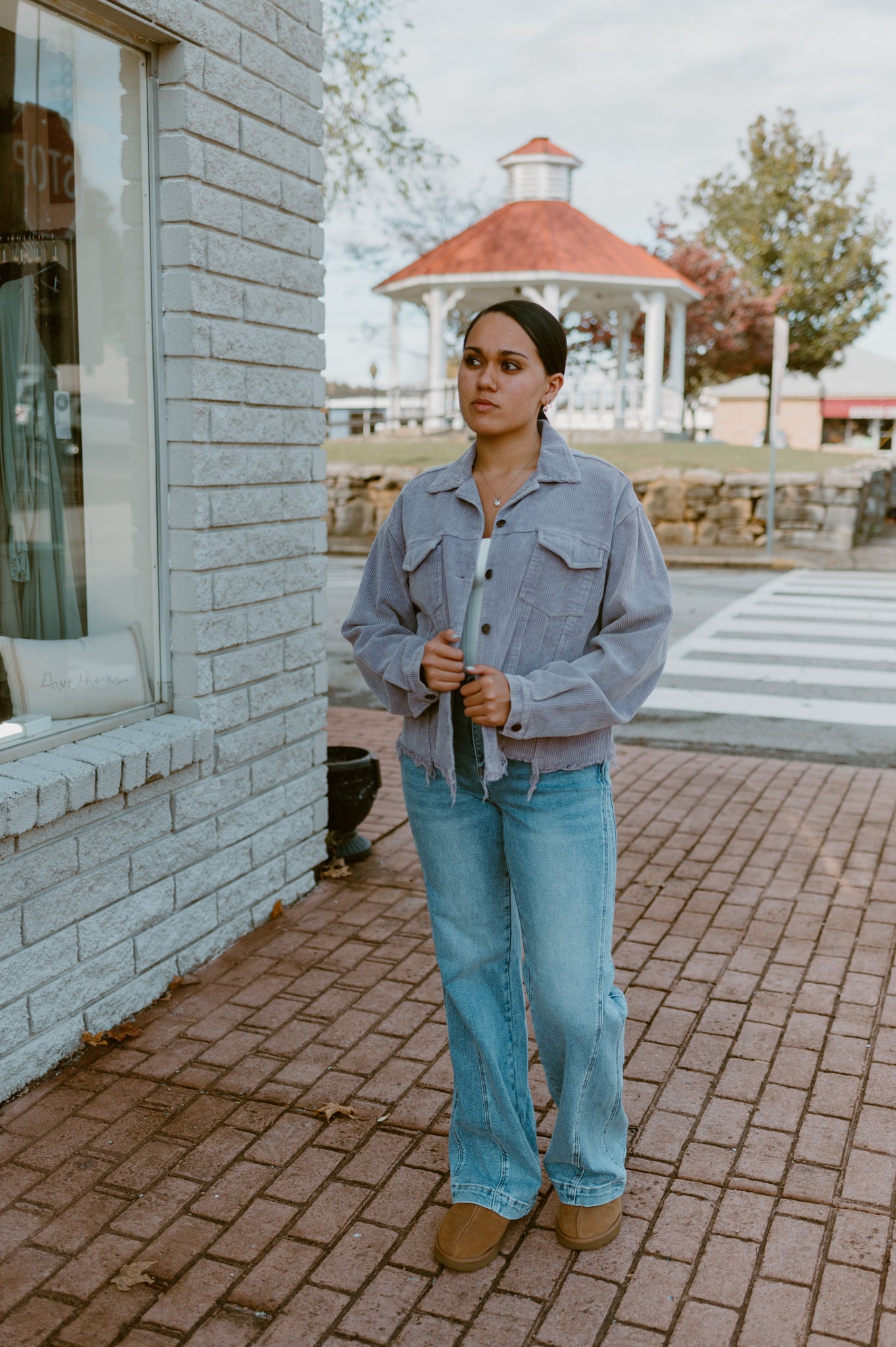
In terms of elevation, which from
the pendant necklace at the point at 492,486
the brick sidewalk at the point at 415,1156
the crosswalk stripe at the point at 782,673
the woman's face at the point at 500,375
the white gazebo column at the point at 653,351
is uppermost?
the white gazebo column at the point at 653,351

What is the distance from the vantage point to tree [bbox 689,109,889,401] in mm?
37094

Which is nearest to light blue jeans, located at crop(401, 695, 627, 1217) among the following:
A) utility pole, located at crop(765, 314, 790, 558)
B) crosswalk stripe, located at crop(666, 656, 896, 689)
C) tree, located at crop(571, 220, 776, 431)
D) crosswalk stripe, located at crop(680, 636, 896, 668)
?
crosswalk stripe, located at crop(666, 656, 896, 689)

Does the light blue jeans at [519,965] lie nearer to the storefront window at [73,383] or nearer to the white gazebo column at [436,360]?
the storefront window at [73,383]

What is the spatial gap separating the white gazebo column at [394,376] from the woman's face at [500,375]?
26041 millimetres

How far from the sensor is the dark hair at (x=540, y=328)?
2.51 meters

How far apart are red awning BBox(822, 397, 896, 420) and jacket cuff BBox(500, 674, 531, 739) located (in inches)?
2104

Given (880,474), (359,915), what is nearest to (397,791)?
(359,915)

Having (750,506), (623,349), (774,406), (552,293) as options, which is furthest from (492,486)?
(623,349)

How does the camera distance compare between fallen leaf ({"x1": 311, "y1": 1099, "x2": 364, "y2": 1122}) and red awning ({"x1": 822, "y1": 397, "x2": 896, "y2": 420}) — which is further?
red awning ({"x1": 822, "y1": 397, "x2": 896, "y2": 420})

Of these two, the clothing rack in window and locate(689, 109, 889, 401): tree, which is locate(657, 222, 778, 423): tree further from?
the clothing rack in window

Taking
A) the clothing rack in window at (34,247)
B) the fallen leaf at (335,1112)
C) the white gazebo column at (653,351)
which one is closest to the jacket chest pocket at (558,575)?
the fallen leaf at (335,1112)

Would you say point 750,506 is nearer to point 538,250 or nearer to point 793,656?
point 793,656

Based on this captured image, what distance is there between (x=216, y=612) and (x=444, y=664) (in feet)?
6.50

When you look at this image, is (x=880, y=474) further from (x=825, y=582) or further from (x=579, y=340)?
(x=579, y=340)
